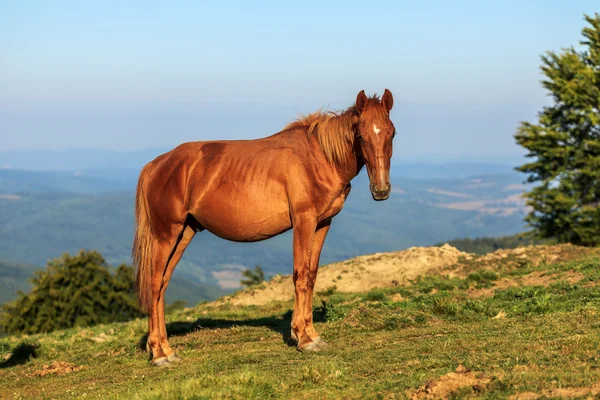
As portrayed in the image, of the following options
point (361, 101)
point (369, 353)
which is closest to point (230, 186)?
point (361, 101)

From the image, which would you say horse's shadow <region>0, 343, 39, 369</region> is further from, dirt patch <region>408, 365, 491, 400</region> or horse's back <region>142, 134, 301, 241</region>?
dirt patch <region>408, 365, 491, 400</region>

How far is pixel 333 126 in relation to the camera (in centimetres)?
1227

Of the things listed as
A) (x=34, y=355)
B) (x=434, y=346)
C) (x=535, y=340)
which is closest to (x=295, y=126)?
(x=434, y=346)

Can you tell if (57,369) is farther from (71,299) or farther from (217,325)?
(71,299)

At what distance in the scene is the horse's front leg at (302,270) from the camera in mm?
12047

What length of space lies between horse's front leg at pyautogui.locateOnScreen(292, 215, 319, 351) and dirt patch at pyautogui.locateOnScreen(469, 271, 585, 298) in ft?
19.9

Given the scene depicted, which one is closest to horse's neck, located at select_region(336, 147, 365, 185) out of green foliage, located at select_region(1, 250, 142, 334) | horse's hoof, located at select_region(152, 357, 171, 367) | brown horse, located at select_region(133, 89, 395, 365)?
brown horse, located at select_region(133, 89, 395, 365)

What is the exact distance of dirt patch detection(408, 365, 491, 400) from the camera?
8.17 meters

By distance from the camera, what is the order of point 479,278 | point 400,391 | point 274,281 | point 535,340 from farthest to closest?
1. point 274,281
2. point 479,278
3. point 535,340
4. point 400,391

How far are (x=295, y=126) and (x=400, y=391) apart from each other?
19.4 ft

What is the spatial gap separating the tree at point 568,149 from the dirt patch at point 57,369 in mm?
35308

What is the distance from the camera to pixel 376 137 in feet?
37.1

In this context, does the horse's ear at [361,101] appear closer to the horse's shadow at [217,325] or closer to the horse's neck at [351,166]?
the horse's neck at [351,166]

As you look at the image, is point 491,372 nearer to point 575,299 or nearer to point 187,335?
A: point 575,299
